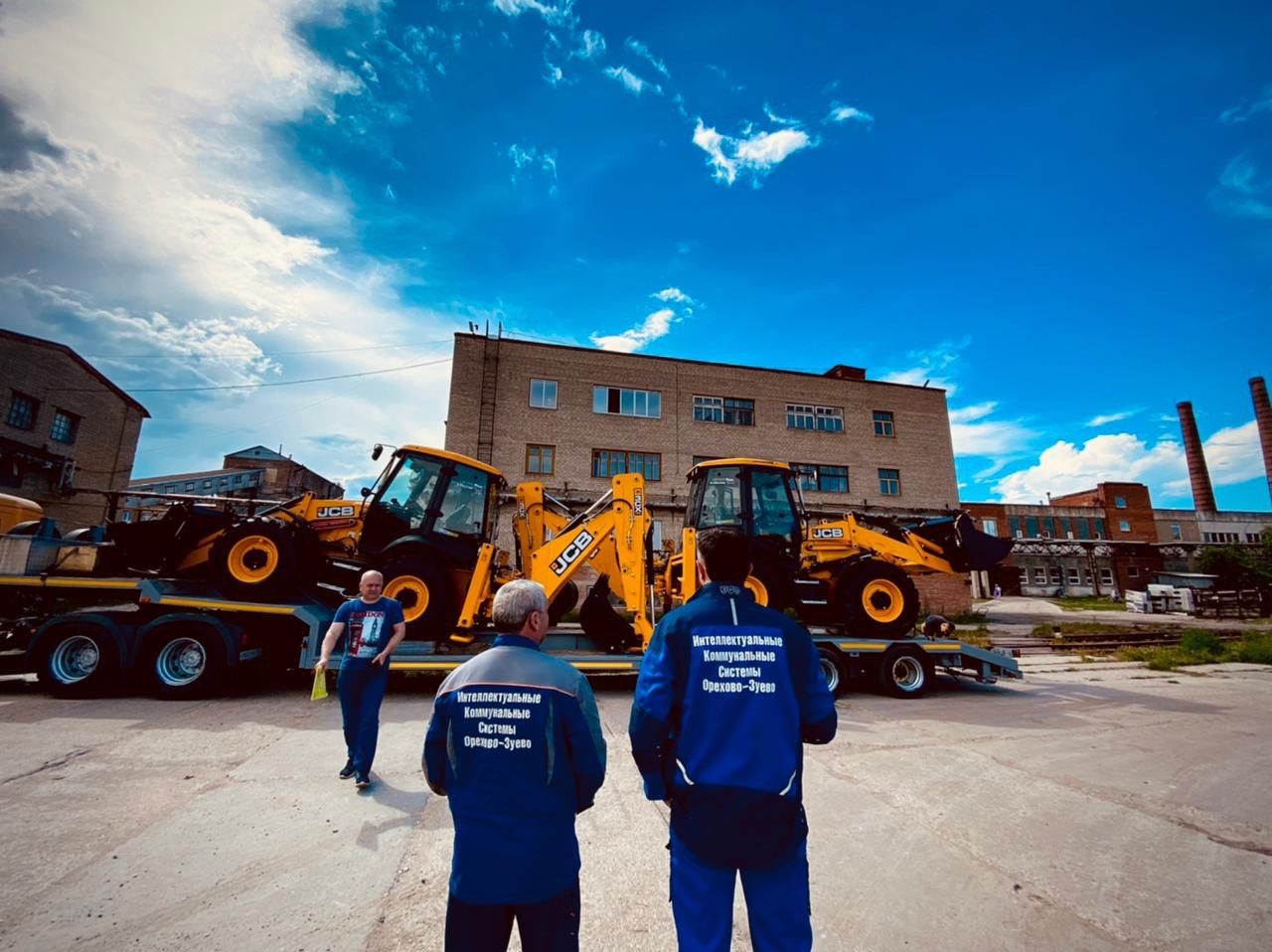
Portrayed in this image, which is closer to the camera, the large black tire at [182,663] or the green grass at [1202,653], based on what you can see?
the large black tire at [182,663]

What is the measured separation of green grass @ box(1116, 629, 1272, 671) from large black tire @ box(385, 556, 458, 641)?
15.3 metres

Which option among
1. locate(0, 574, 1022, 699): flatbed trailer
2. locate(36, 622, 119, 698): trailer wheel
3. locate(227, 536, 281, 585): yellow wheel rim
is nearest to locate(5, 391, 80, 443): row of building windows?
locate(0, 574, 1022, 699): flatbed trailer

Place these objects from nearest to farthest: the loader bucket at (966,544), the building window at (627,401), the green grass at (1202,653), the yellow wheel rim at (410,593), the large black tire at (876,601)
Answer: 1. the yellow wheel rim at (410,593)
2. the large black tire at (876,601)
3. the loader bucket at (966,544)
4. the green grass at (1202,653)
5. the building window at (627,401)

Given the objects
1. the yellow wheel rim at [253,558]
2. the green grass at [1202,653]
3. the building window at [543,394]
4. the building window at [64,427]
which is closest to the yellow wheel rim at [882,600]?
the green grass at [1202,653]

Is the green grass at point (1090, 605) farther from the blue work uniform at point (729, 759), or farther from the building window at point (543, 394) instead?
the blue work uniform at point (729, 759)

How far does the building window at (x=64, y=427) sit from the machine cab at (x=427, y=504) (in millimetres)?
27389

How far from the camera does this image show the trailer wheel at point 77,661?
6953 mm

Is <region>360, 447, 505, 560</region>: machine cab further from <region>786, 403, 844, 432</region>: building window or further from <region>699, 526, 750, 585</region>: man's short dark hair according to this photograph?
<region>786, 403, 844, 432</region>: building window

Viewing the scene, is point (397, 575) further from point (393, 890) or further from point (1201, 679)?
point (1201, 679)

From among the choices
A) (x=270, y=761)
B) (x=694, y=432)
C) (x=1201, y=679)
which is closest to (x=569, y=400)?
(x=694, y=432)

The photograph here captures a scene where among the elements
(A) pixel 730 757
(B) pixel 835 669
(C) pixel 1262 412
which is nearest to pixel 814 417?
(B) pixel 835 669

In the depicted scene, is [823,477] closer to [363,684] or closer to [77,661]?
[363,684]

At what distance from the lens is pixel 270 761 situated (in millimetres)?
4898

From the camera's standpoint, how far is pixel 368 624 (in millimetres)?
4590
